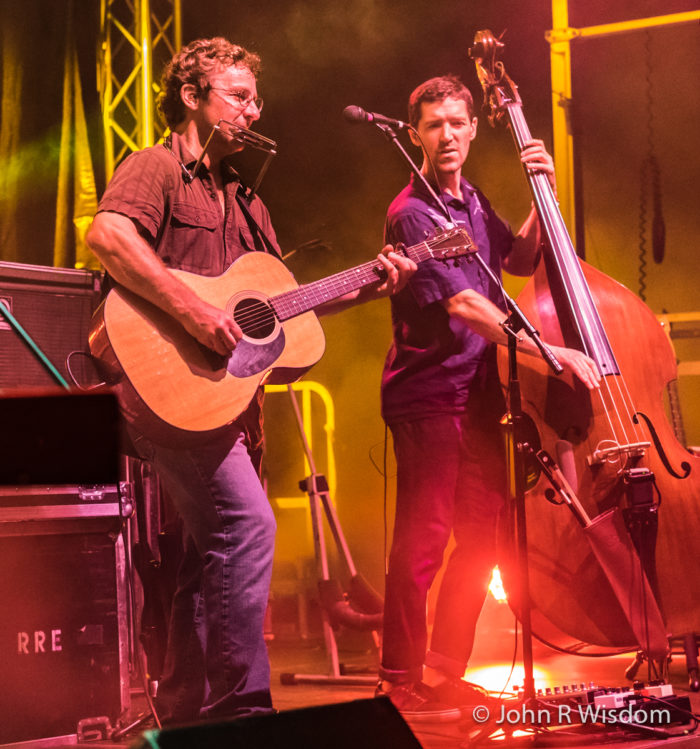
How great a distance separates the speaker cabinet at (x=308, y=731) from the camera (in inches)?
54.2

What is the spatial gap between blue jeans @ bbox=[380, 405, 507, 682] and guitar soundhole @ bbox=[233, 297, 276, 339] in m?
0.75

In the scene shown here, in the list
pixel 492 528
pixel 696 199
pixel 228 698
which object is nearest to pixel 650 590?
pixel 492 528

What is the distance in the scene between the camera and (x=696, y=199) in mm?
4871

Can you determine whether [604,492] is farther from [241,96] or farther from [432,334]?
[241,96]

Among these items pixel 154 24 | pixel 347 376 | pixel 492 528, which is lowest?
pixel 492 528

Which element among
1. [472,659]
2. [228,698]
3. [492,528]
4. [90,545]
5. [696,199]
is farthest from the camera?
[696,199]

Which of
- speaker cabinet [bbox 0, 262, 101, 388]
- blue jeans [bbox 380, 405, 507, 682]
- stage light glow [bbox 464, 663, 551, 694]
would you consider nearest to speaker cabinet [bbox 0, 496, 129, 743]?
speaker cabinet [bbox 0, 262, 101, 388]

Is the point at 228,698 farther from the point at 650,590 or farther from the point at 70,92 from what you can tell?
the point at 70,92

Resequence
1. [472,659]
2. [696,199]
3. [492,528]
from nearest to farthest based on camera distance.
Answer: [492,528] → [472,659] → [696,199]

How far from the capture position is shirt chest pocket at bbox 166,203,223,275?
2.66 m

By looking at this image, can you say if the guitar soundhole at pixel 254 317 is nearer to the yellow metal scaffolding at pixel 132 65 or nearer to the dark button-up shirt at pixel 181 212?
the dark button-up shirt at pixel 181 212

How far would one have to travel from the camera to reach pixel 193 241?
268 cm

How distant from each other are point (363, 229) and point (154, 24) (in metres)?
1.61

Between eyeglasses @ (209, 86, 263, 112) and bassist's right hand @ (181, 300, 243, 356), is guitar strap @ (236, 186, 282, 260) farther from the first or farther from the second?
bassist's right hand @ (181, 300, 243, 356)
